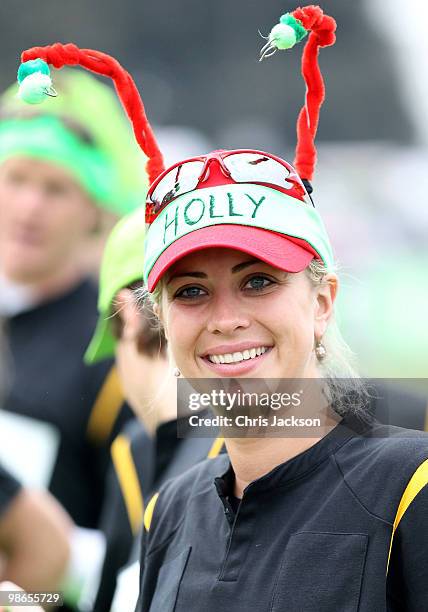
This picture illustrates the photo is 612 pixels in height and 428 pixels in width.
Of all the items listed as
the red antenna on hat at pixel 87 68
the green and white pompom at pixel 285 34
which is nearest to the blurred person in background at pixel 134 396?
the red antenna on hat at pixel 87 68

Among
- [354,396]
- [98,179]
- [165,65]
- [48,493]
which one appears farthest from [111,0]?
[354,396]

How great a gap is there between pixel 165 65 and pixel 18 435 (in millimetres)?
8961

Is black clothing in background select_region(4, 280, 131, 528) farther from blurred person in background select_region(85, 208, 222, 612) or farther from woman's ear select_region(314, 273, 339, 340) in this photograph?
woman's ear select_region(314, 273, 339, 340)

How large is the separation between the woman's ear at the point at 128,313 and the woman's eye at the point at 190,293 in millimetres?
986

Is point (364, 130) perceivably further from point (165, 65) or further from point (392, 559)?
point (392, 559)

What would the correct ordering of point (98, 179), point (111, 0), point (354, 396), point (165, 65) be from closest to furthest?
point (354, 396)
point (98, 179)
point (165, 65)
point (111, 0)

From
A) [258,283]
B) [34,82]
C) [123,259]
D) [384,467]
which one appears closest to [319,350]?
[258,283]

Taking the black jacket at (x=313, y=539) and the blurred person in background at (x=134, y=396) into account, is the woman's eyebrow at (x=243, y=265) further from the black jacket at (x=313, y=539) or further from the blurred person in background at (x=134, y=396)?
the blurred person in background at (x=134, y=396)

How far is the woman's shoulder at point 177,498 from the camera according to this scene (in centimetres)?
213

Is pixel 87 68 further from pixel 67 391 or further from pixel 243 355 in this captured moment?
pixel 67 391

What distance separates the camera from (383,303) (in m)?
8.83

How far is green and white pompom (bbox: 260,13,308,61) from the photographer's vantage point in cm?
206

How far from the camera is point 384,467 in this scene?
180cm

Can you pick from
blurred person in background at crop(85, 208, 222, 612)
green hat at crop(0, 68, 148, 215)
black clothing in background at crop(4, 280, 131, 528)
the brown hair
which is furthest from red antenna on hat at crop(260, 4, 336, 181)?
green hat at crop(0, 68, 148, 215)
